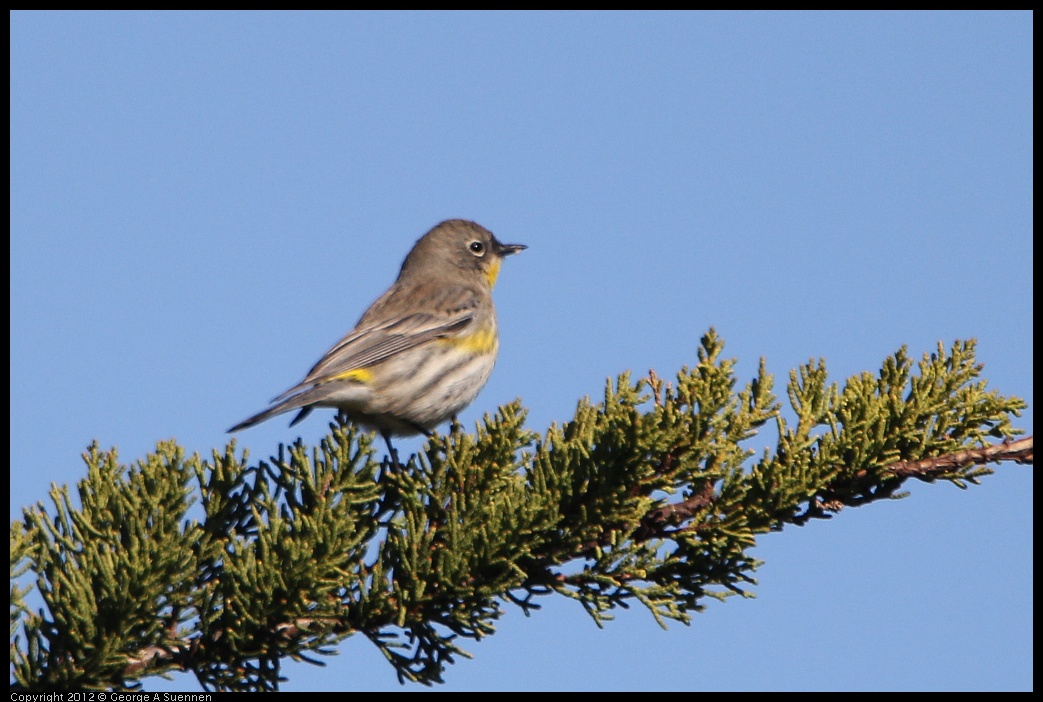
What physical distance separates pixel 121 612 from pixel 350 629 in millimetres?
726

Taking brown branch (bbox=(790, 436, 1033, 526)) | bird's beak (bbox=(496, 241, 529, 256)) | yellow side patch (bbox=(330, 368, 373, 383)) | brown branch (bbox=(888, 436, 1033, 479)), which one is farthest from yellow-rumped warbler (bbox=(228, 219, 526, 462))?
brown branch (bbox=(888, 436, 1033, 479))

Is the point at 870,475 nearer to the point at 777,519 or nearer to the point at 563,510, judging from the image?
the point at 777,519

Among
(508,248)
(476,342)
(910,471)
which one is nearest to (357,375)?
(476,342)

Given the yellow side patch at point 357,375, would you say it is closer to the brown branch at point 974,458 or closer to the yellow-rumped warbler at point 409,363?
the yellow-rumped warbler at point 409,363

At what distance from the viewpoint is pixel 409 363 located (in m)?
7.11

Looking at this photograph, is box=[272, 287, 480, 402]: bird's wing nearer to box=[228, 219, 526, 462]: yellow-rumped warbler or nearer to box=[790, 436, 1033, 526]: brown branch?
box=[228, 219, 526, 462]: yellow-rumped warbler

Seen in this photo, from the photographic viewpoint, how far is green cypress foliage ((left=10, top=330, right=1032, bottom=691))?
11.4 ft

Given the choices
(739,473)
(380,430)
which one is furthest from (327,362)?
(739,473)

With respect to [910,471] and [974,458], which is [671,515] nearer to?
[910,471]

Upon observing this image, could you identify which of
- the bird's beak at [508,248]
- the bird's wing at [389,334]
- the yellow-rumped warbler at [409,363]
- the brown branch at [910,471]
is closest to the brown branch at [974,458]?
the brown branch at [910,471]

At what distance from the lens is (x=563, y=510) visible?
12.1ft

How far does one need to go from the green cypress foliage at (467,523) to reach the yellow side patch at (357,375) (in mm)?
2903

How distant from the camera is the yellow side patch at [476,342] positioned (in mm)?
7428
